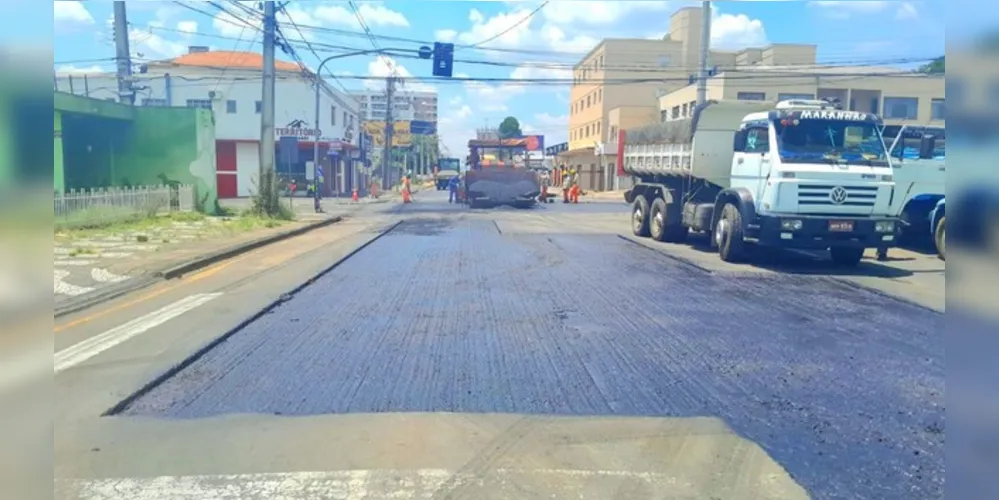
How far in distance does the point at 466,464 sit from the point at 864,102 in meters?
56.1

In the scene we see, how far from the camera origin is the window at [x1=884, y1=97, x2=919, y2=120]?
5203 cm

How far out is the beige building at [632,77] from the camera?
60.8 metres

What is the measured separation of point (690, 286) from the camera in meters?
11.5

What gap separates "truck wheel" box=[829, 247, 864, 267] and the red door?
4082 centimetres

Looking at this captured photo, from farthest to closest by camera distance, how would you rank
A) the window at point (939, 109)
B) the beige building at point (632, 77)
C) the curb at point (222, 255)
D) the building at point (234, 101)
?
the beige building at point (632, 77) → the building at point (234, 101) → the curb at point (222, 255) → the window at point (939, 109)

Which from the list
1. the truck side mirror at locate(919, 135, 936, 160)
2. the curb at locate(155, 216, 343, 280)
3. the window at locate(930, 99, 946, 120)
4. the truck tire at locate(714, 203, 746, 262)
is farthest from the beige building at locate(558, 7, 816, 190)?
the window at locate(930, 99, 946, 120)

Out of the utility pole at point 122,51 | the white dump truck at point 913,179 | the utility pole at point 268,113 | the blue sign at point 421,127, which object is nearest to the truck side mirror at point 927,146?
the white dump truck at point 913,179

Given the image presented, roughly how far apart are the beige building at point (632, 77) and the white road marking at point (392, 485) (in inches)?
2164

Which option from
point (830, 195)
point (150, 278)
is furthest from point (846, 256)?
point (150, 278)

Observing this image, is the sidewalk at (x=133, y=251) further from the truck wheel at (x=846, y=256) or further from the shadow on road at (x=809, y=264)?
the truck wheel at (x=846, y=256)

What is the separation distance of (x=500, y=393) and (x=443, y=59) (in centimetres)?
2442

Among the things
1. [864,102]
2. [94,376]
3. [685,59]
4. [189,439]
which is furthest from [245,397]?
[685,59]

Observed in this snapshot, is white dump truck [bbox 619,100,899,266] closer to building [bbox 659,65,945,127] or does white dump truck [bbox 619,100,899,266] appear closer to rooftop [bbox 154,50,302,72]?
building [bbox 659,65,945,127]

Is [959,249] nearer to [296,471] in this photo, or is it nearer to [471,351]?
[296,471]
